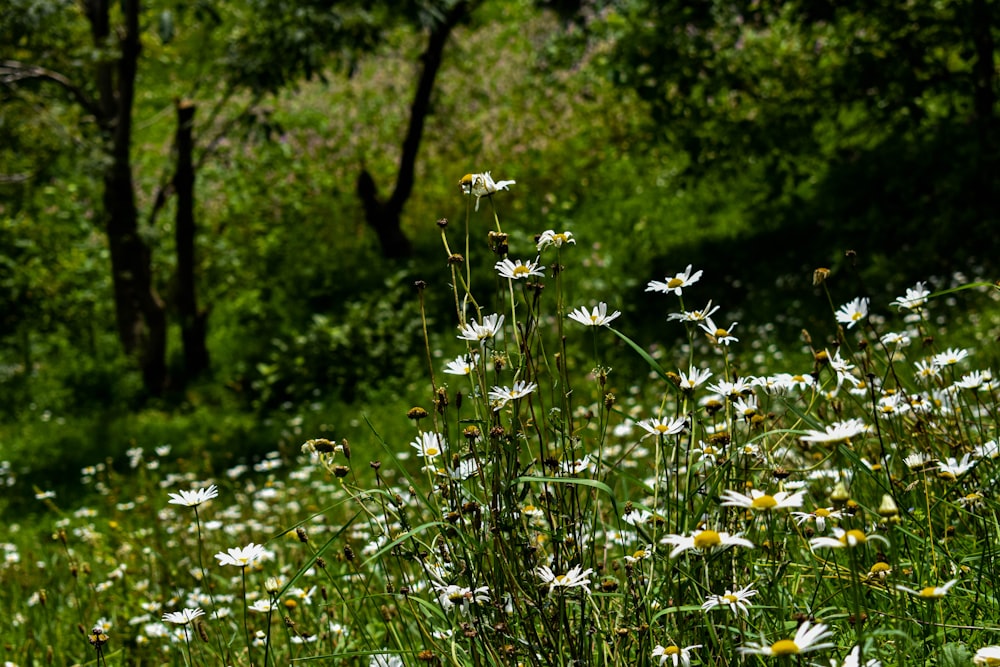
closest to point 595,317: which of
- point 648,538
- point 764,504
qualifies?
point 648,538

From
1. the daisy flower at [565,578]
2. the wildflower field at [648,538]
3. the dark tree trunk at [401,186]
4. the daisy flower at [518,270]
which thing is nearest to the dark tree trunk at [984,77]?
the dark tree trunk at [401,186]

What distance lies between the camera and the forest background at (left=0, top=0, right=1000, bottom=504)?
680cm

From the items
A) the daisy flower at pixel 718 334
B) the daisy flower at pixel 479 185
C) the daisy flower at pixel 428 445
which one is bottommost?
the daisy flower at pixel 428 445

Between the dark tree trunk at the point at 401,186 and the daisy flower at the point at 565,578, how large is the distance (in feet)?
25.6

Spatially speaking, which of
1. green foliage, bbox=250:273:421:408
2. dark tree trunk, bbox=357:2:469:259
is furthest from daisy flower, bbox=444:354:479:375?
dark tree trunk, bbox=357:2:469:259

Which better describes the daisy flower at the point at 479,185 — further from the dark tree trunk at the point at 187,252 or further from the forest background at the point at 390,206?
the dark tree trunk at the point at 187,252

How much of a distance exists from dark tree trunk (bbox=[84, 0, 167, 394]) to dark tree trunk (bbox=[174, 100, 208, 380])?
0.31m

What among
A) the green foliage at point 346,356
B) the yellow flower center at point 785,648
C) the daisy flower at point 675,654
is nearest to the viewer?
the yellow flower center at point 785,648

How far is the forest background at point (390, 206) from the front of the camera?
6.80 metres

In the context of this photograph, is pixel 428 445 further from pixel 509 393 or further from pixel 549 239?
pixel 549 239

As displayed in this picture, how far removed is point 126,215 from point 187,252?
0.63m

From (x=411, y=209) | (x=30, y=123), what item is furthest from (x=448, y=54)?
(x=30, y=123)

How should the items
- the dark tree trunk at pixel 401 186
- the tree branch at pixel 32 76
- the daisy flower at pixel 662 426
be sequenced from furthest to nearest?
1. the dark tree trunk at pixel 401 186
2. the tree branch at pixel 32 76
3. the daisy flower at pixel 662 426

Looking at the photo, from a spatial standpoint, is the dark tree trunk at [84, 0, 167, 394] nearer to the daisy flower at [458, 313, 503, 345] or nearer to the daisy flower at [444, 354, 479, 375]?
the daisy flower at [444, 354, 479, 375]
